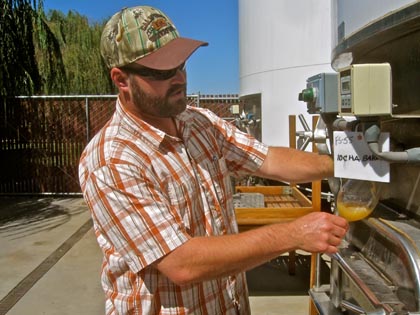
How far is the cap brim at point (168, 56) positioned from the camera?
1.75 meters

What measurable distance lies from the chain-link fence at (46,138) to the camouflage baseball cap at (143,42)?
777cm

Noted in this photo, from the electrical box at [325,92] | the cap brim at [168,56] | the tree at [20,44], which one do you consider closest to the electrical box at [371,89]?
the electrical box at [325,92]

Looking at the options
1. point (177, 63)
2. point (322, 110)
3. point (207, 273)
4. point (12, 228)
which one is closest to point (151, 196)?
point (207, 273)

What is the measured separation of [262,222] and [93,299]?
1.75m

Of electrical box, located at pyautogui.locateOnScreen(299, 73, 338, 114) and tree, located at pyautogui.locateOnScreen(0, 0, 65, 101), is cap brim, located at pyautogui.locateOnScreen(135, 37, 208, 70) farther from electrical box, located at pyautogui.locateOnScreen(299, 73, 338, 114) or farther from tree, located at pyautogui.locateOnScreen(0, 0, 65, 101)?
tree, located at pyautogui.locateOnScreen(0, 0, 65, 101)

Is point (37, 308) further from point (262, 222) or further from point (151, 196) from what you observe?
point (151, 196)

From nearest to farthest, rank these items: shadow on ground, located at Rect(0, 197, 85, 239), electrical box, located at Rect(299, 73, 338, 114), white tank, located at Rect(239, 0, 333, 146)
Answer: electrical box, located at Rect(299, 73, 338, 114) → white tank, located at Rect(239, 0, 333, 146) → shadow on ground, located at Rect(0, 197, 85, 239)

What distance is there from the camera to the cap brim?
1748 mm

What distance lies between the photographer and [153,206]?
1662mm

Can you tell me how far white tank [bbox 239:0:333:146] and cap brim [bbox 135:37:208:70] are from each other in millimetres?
3152

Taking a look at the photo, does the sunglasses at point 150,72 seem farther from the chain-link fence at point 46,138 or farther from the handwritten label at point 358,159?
the chain-link fence at point 46,138

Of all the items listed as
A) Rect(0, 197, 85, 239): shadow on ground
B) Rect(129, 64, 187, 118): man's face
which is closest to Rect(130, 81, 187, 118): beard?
Rect(129, 64, 187, 118): man's face

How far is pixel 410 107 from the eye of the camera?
5.91ft

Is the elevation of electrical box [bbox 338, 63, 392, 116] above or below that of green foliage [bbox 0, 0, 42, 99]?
below
